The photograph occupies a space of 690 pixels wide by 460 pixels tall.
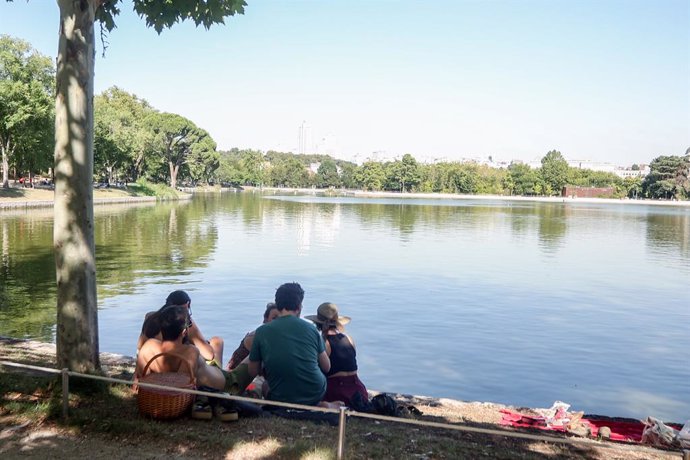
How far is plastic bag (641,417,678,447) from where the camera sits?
5.75 metres

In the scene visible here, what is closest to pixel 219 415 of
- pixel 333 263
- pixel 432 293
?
pixel 432 293

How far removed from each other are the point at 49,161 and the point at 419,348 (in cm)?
5211

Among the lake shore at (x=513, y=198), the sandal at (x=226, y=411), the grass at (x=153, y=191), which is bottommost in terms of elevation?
the sandal at (x=226, y=411)

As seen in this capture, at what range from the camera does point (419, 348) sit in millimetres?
12227

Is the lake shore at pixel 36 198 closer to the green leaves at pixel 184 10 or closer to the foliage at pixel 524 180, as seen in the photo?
the green leaves at pixel 184 10

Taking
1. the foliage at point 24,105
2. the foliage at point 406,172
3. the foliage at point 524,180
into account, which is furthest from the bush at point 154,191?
the foliage at point 524,180

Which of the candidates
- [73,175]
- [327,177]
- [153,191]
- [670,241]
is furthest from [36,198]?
[327,177]

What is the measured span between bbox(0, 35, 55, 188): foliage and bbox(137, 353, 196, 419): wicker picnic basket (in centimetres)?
4591

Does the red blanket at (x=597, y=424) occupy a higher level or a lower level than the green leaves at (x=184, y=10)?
lower

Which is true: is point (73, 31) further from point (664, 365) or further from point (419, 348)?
point (664, 365)

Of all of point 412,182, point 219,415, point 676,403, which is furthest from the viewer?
point 412,182

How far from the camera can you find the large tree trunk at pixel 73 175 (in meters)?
5.71

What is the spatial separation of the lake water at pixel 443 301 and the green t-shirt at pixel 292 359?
176 inches

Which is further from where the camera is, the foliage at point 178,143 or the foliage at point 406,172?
the foliage at point 406,172
